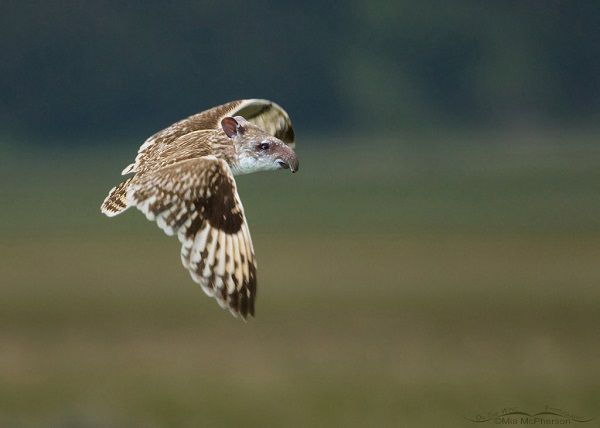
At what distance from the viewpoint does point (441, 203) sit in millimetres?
52594

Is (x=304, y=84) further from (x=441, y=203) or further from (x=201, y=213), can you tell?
(x=201, y=213)

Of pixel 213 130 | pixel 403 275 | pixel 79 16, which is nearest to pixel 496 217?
pixel 403 275

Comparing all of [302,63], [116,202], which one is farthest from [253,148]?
[302,63]

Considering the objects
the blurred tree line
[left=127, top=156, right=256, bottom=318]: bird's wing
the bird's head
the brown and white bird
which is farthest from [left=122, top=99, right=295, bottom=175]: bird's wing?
the blurred tree line

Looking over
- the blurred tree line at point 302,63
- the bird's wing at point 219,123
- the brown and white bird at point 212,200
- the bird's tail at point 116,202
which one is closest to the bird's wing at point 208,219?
the brown and white bird at point 212,200

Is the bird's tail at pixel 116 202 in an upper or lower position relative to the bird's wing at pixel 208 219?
upper

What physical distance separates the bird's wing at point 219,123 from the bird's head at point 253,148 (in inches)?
19.1

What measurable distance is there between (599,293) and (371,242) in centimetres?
1199

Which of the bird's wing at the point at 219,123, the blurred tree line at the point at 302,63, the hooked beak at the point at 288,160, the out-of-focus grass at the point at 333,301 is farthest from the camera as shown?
the blurred tree line at the point at 302,63

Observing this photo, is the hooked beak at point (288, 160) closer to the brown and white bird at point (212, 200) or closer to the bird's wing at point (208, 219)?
the brown and white bird at point (212, 200)

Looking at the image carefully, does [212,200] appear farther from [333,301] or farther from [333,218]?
[333,218]

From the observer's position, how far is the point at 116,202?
6027 millimetres

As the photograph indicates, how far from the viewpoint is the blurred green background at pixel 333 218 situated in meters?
16.3

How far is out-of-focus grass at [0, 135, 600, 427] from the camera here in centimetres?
1538
